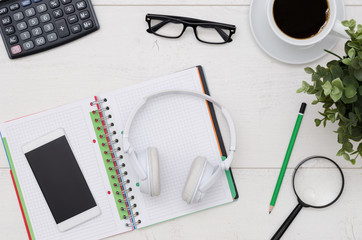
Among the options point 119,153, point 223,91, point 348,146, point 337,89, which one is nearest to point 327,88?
point 337,89

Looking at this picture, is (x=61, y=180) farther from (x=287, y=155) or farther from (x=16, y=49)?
(x=287, y=155)

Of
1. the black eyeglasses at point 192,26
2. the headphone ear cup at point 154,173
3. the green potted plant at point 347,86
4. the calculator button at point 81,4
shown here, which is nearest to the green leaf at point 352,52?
the green potted plant at point 347,86

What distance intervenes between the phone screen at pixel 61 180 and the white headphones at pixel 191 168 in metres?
0.12

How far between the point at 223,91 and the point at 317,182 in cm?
26

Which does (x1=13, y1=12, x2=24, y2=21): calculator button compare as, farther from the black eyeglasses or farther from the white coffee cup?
the white coffee cup

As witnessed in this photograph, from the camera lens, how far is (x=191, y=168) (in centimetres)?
70

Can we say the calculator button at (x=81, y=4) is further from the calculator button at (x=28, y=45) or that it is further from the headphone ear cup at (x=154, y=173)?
the headphone ear cup at (x=154, y=173)

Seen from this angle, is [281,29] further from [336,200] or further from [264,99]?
[336,200]

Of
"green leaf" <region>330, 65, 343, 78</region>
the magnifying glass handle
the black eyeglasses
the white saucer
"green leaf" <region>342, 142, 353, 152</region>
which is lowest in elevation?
the magnifying glass handle

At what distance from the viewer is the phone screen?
734 mm

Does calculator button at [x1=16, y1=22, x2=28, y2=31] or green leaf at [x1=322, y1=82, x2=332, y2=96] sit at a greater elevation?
calculator button at [x1=16, y1=22, x2=28, y2=31]

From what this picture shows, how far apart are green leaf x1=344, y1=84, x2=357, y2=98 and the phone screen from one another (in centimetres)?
50

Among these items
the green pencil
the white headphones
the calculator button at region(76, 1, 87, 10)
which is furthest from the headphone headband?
the calculator button at region(76, 1, 87, 10)

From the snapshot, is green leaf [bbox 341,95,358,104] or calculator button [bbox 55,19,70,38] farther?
calculator button [bbox 55,19,70,38]
